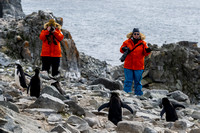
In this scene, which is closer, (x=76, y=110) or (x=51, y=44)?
(x=76, y=110)

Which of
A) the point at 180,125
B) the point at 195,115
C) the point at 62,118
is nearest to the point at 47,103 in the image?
the point at 62,118

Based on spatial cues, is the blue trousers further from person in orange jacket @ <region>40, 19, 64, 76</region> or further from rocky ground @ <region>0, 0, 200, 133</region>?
person in orange jacket @ <region>40, 19, 64, 76</region>

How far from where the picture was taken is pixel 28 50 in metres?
11.3

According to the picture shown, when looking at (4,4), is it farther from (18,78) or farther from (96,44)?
(18,78)

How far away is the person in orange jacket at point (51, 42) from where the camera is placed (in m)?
7.93

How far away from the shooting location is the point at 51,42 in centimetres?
799

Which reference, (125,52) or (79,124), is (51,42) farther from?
(79,124)

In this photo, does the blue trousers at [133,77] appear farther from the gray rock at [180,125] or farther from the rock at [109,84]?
the gray rock at [180,125]

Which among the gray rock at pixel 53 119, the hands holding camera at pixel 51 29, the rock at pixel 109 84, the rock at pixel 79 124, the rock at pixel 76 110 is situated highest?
the hands holding camera at pixel 51 29

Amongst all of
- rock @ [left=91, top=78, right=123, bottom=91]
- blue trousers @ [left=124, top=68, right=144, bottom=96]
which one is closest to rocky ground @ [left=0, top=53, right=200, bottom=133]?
blue trousers @ [left=124, top=68, right=144, bottom=96]

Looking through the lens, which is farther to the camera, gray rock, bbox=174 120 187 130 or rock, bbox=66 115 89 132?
gray rock, bbox=174 120 187 130

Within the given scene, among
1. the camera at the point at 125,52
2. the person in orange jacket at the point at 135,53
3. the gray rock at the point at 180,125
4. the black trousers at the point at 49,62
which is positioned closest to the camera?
the gray rock at the point at 180,125

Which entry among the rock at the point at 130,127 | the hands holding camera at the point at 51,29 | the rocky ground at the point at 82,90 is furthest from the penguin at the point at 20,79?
the rock at the point at 130,127

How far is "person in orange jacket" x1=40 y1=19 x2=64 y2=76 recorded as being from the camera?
7926mm
